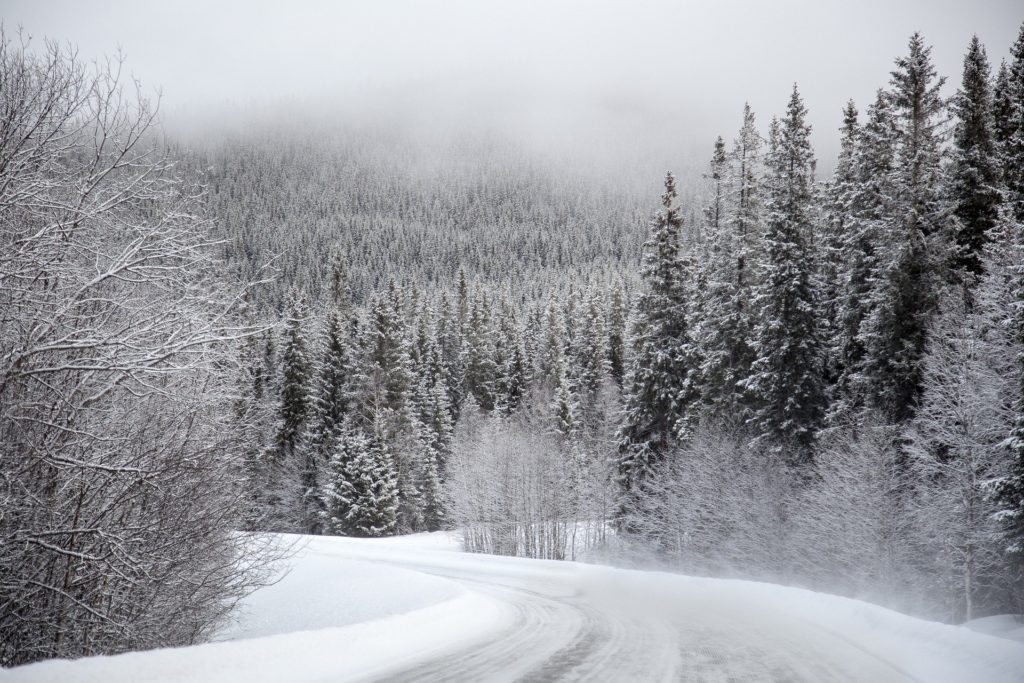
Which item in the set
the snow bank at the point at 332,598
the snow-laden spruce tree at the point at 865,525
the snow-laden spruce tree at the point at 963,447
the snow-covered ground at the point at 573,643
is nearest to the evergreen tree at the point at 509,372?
the snow-laden spruce tree at the point at 865,525

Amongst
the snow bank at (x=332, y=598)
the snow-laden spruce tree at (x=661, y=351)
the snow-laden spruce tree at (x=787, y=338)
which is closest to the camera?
the snow bank at (x=332, y=598)

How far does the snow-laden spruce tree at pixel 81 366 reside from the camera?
675 cm

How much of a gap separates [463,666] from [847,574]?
22.0 m

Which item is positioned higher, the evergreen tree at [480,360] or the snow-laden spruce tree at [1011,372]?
the evergreen tree at [480,360]

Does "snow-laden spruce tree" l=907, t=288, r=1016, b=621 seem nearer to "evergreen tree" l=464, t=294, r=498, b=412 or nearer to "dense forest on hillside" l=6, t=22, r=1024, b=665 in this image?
"dense forest on hillside" l=6, t=22, r=1024, b=665

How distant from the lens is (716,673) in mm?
8430

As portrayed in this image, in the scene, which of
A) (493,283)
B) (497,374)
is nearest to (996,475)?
(497,374)

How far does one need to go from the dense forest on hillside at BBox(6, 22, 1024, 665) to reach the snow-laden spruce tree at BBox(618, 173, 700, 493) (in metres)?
0.16

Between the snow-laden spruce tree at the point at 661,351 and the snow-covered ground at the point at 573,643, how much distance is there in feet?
53.9

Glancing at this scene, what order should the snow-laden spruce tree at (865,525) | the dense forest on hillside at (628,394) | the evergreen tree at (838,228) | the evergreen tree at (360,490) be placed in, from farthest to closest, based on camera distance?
the evergreen tree at (360,490) < the evergreen tree at (838,228) < the snow-laden spruce tree at (865,525) < the dense forest on hillside at (628,394)

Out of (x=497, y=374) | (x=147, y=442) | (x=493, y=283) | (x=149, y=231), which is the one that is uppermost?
(x=493, y=283)

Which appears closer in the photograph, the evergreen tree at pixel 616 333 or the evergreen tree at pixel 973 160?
the evergreen tree at pixel 973 160

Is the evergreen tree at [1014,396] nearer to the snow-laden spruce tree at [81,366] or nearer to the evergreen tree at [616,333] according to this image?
the snow-laden spruce tree at [81,366]

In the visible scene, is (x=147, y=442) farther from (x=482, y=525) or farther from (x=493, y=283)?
(x=493, y=283)
